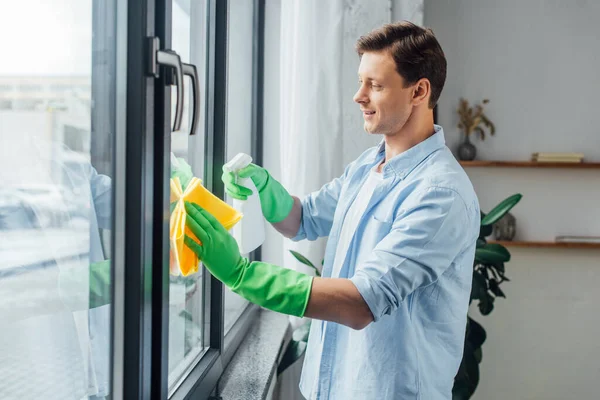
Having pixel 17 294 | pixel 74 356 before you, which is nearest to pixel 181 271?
pixel 74 356

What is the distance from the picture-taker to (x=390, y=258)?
115 cm

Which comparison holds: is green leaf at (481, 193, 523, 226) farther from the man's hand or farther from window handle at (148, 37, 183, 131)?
window handle at (148, 37, 183, 131)

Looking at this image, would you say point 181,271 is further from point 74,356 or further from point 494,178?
point 494,178

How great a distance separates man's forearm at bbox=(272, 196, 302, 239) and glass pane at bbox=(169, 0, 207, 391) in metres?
0.27

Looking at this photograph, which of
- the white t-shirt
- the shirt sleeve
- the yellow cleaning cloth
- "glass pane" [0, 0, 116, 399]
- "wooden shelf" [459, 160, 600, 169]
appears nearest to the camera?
"glass pane" [0, 0, 116, 399]

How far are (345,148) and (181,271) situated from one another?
134 centimetres

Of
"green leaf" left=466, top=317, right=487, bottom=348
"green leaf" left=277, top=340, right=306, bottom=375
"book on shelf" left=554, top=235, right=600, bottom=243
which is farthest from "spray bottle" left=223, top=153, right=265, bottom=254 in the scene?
"book on shelf" left=554, top=235, right=600, bottom=243

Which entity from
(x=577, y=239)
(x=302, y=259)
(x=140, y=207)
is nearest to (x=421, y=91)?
(x=140, y=207)

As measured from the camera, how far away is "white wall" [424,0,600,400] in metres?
2.99

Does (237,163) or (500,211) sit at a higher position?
(237,163)

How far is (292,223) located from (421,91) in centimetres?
54

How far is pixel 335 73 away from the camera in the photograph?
2137 mm

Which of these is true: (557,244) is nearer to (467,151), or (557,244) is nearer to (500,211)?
(467,151)

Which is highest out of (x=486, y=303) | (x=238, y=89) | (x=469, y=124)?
(x=238, y=89)
